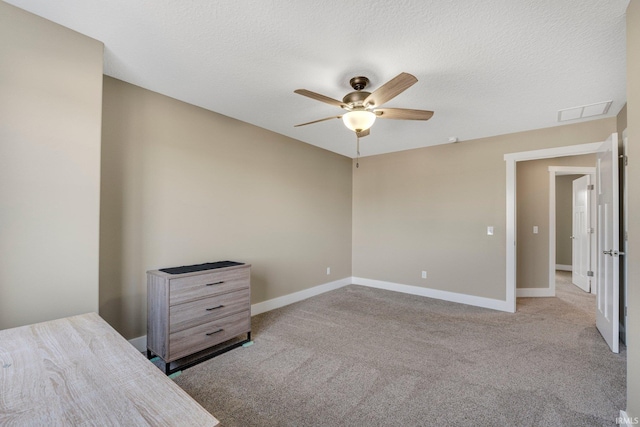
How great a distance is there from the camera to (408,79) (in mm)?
1888

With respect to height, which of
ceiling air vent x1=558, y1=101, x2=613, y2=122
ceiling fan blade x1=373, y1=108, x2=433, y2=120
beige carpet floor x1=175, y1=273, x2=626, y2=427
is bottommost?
beige carpet floor x1=175, y1=273, x2=626, y2=427

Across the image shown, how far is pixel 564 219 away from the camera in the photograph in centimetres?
677

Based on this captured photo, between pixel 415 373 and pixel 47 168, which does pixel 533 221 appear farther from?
pixel 47 168

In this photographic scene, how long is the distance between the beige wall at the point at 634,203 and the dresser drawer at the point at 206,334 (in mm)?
2763

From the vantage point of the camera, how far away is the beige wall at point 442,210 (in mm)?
3953

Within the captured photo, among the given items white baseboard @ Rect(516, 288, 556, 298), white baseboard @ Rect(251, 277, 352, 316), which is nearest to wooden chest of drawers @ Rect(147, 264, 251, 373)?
white baseboard @ Rect(251, 277, 352, 316)

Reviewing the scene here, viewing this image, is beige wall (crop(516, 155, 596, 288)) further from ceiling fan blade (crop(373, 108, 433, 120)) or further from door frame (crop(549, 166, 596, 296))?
ceiling fan blade (crop(373, 108, 433, 120))

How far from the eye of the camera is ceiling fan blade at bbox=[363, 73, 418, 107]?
1876 millimetres

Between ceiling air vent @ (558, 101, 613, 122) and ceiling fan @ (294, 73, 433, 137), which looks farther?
ceiling air vent @ (558, 101, 613, 122)

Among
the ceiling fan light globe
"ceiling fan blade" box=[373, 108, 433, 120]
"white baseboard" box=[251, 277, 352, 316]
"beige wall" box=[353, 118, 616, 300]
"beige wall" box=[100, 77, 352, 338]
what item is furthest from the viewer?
"beige wall" box=[353, 118, 616, 300]

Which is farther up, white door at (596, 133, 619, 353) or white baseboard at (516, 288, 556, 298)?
white door at (596, 133, 619, 353)

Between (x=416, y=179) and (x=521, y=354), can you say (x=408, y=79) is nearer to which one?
(x=521, y=354)

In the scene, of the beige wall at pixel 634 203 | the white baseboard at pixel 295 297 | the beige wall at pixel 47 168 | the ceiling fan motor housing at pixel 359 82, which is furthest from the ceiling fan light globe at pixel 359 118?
the white baseboard at pixel 295 297

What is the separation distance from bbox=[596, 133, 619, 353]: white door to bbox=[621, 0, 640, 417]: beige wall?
139 centimetres
